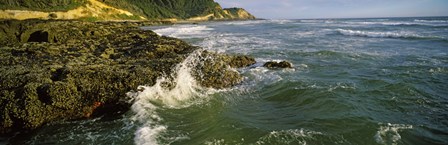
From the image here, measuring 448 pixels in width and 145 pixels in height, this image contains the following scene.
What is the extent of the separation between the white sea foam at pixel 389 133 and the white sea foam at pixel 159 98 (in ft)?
14.6

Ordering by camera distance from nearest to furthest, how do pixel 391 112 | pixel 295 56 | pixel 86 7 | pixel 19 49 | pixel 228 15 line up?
pixel 391 112
pixel 19 49
pixel 295 56
pixel 86 7
pixel 228 15

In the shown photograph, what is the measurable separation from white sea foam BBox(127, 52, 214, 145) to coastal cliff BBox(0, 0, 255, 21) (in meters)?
48.5

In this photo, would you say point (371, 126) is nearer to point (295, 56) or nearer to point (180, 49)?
point (180, 49)

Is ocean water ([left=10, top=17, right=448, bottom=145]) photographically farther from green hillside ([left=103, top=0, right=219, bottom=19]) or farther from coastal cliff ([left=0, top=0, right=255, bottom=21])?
green hillside ([left=103, top=0, right=219, bottom=19])

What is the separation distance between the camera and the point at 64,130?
6457mm

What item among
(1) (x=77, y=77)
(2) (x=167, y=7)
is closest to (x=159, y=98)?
(1) (x=77, y=77)

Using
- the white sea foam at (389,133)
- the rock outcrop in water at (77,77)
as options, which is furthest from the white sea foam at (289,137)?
the rock outcrop in water at (77,77)

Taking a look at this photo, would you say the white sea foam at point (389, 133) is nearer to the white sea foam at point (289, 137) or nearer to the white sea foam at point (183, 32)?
the white sea foam at point (289, 137)

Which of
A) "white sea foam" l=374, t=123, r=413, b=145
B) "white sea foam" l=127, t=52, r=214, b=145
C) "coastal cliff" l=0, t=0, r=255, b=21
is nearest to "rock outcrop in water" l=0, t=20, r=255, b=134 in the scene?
"white sea foam" l=127, t=52, r=214, b=145

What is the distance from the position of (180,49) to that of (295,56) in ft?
23.3

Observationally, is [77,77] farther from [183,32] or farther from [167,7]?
[167,7]

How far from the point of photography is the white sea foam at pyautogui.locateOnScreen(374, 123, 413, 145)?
19.6 feet

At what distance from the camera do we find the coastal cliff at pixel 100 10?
48.7 m

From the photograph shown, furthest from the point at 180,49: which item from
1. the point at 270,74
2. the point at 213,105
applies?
the point at 213,105
